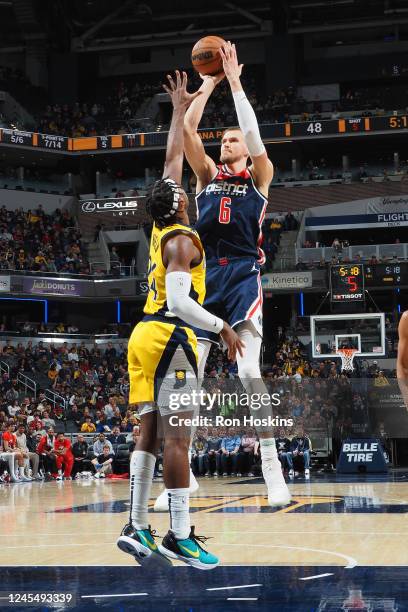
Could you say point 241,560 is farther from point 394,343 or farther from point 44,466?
point 394,343

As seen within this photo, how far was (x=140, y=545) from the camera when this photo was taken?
18.0 feet

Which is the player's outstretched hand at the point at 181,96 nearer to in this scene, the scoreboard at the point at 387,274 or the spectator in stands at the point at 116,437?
the spectator in stands at the point at 116,437

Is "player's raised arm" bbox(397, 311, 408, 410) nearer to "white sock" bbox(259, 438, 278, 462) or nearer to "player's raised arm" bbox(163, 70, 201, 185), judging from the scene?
"white sock" bbox(259, 438, 278, 462)

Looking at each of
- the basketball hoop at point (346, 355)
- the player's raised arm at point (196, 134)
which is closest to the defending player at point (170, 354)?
the player's raised arm at point (196, 134)

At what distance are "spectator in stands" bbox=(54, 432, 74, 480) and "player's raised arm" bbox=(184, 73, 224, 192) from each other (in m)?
18.0

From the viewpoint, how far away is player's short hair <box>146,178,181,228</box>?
5648mm

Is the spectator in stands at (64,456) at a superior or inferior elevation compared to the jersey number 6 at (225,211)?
inferior

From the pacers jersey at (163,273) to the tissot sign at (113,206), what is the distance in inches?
1400

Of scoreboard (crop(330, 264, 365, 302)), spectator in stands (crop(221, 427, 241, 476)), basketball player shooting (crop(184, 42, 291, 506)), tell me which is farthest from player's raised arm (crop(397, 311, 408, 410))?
scoreboard (crop(330, 264, 365, 302))

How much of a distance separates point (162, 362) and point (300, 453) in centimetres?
1681

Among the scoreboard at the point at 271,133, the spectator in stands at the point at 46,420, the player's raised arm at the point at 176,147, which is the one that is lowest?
the spectator in stands at the point at 46,420

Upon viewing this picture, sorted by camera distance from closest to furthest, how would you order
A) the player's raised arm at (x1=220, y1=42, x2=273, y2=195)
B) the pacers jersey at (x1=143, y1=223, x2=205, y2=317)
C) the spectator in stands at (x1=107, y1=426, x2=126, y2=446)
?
the pacers jersey at (x1=143, y1=223, x2=205, y2=317) → the player's raised arm at (x1=220, y1=42, x2=273, y2=195) → the spectator in stands at (x1=107, y1=426, x2=126, y2=446)

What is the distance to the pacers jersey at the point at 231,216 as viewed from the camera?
6.25 m

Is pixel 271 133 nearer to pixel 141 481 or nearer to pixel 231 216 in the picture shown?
pixel 231 216
